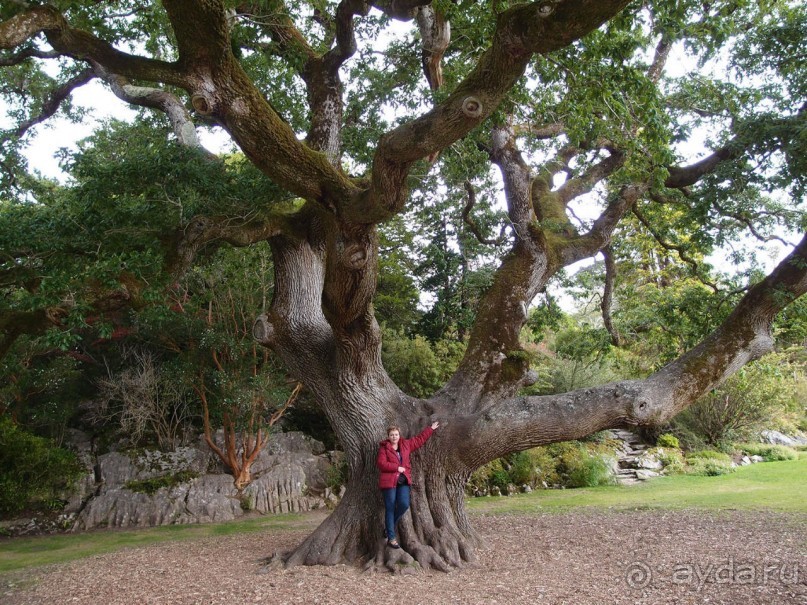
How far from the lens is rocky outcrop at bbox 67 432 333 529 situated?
11062 mm

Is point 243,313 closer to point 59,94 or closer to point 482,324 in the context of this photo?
point 59,94

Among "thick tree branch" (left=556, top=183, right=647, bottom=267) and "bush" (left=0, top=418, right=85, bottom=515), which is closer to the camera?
"thick tree branch" (left=556, top=183, right=647, bottom=267)

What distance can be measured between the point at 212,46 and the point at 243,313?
7.94 metres

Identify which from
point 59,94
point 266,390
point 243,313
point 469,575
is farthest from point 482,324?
point 59,94

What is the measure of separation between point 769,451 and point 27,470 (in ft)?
65.4

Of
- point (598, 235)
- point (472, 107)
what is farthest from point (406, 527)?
point (598, 235)

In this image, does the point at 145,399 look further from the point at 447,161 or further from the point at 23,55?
the point at 447,161

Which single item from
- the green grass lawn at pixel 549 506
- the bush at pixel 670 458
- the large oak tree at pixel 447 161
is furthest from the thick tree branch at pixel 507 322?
the bush at pixel 670 458

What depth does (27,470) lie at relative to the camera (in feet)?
34.1

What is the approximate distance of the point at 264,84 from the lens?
852 cm

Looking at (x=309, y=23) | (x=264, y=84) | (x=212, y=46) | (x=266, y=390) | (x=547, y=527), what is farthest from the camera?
(x=266, y=390)

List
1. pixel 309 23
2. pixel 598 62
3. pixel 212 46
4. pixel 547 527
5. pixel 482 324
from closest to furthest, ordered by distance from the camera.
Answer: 1. pixel 212 46
2. pixel 598 62
3. pixel 482 324
4. pixel 547 527
5. pixel 309 23

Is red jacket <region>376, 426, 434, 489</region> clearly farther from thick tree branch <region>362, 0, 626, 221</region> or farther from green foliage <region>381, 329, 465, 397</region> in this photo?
green foliage <region>381, 329, 465, 397</region>

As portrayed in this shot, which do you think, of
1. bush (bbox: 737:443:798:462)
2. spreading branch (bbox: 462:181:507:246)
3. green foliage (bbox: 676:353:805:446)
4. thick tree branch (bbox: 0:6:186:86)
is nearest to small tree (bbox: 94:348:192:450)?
spreading branch (bbox: 462:181:507:246)
